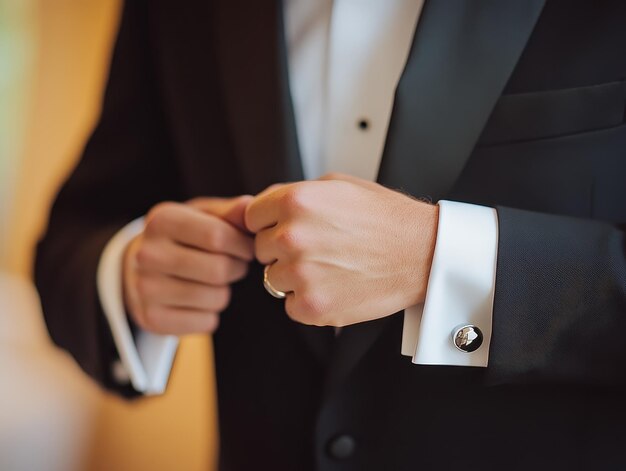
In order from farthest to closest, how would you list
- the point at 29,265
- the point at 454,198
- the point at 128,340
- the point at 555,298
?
the point at 29,265 → the point at 128,340 → the point at 454,198 → the point at 555,298

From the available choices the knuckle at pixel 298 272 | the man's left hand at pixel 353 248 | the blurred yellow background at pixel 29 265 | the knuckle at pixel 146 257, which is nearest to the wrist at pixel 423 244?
the man's left hand at pixel 353 248

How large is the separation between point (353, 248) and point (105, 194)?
0.56m

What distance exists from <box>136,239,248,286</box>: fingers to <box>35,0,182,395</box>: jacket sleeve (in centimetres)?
15

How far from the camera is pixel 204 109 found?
0.86m

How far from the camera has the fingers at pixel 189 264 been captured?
0.76 meters

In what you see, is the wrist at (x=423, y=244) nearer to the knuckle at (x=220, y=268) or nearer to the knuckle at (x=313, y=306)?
the knuckle at (x=313, y=306)

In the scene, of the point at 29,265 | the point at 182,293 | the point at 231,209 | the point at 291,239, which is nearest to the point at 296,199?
the point at 291,239

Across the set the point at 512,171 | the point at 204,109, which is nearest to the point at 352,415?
the point at 512,171

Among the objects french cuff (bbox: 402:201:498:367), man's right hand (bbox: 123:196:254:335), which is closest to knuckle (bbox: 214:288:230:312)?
man's right hand (bbox: 123:196:254:335)

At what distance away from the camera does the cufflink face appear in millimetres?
617

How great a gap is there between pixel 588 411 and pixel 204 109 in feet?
2.13

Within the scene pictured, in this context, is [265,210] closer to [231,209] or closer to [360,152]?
[231,209]

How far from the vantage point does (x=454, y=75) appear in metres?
0.66

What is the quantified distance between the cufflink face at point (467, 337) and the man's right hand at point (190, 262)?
11.2 inches
